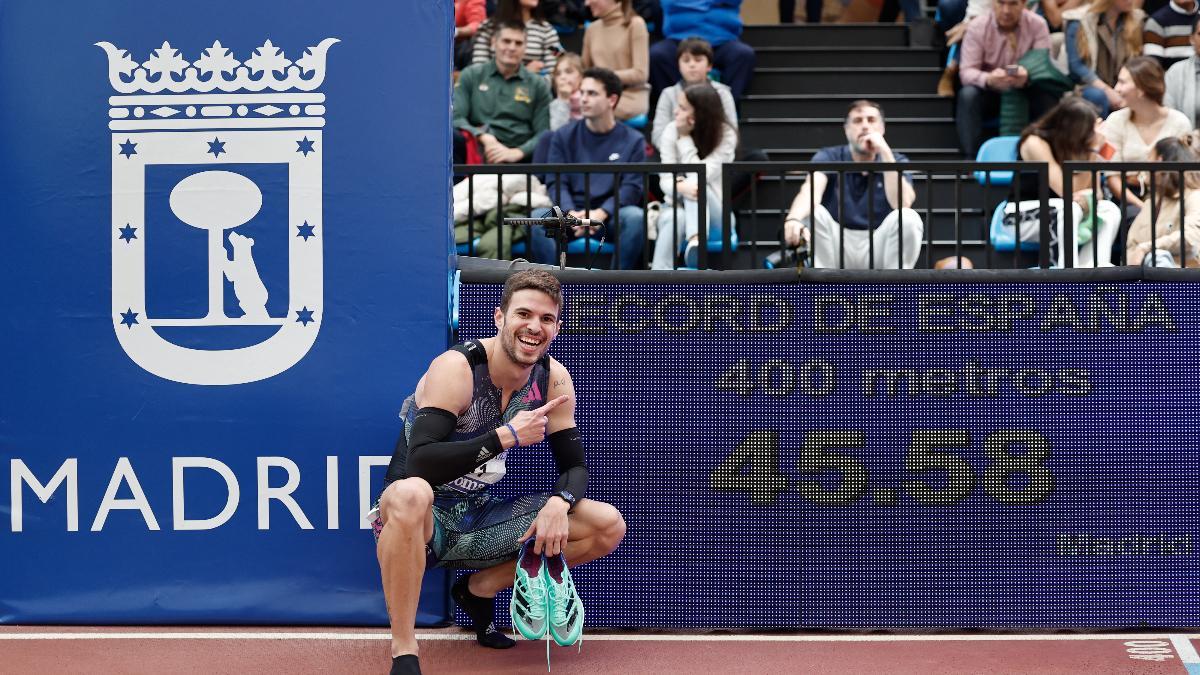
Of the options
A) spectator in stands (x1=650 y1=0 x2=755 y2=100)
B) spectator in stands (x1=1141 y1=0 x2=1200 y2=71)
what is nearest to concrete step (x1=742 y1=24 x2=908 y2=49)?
spectator in stands (x1=650 y1=0 x2=755 y2=100)

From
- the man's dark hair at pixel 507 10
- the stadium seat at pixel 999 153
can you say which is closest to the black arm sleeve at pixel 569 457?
the stadium seat at pixel 999 153

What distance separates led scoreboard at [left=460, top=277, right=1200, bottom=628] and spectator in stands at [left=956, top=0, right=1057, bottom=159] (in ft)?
15.6

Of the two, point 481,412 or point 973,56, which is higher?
point 973,56

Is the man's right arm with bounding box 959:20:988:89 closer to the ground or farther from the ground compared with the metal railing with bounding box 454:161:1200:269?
farther from the ground

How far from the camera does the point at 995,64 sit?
10.8 meters

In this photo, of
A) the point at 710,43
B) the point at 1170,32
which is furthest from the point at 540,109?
the point at 1170,32

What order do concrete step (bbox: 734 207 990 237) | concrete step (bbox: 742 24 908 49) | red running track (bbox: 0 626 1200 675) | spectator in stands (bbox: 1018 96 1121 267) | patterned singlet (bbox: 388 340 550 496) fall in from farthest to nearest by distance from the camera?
concrete step (bbox: 742 24 908 49) → concrete step (bbox: 734 207 990 237) → spectator in stands (bbox: 1018 96 1121 267) → patterned singlet (bbox: 388 340 550 496) → red running track (bbox: 0 626 1200 675)

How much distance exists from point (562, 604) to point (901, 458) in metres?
1.62

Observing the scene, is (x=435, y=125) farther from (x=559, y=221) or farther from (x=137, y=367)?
(x=137, y=367)

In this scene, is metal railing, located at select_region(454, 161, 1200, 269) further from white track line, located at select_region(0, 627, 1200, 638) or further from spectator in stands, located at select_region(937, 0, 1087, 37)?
spectator in stands, located at select_region(937, 0, 1087, 37)

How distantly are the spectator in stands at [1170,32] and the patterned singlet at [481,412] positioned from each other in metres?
7.34

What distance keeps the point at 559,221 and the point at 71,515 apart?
2.39 meters

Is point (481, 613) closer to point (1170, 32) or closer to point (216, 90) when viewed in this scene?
point (216, 90)

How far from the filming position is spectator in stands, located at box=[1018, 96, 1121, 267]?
25.9ft
